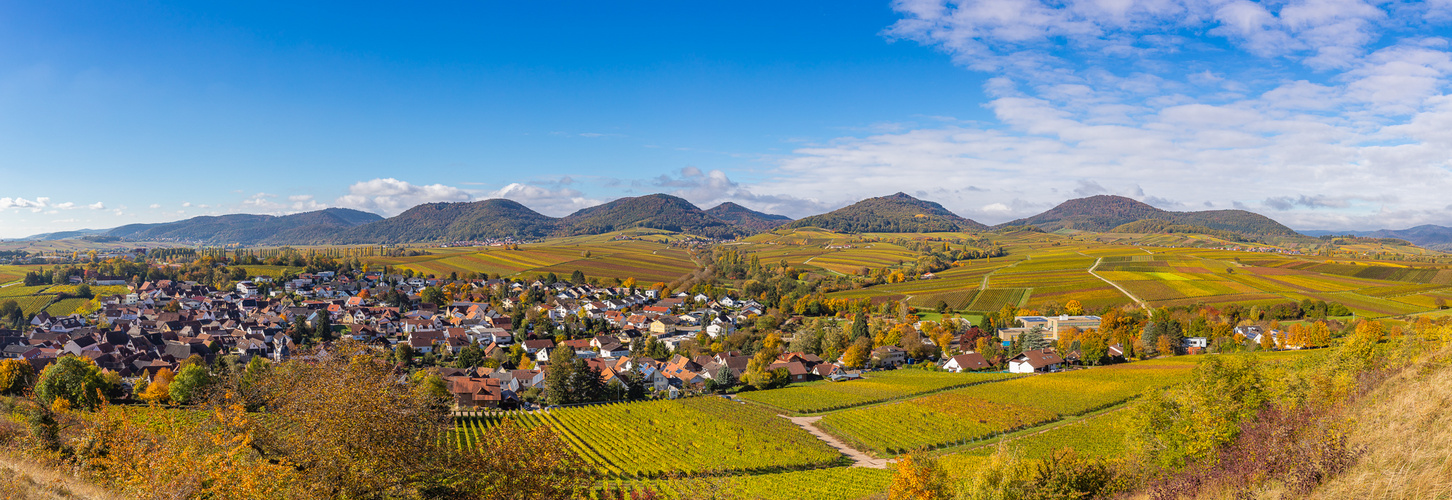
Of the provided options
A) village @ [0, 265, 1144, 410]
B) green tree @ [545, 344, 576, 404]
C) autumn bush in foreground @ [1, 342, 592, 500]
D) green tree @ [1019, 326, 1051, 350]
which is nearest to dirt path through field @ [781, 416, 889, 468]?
village @ [0, 265, 1144, 410]

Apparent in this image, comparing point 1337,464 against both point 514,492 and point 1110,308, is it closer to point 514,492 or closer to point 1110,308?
point 514,492

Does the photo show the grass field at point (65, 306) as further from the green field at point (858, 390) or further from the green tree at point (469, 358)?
the green field at point (858, 390)

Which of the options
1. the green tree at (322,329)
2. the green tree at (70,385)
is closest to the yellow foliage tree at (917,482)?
the green tree at (70,385)

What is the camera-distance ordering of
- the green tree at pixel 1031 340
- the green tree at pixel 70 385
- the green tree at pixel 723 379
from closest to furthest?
the green tree at pixel 70 385 → the green tree at pixel 723 379 → the green tree at pixel 1031 340

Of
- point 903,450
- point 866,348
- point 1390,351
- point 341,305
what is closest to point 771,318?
point 866,348

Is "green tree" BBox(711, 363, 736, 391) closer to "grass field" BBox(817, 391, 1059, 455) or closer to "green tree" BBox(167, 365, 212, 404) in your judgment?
"grass field" BBox(817, 391, 1059, 455)

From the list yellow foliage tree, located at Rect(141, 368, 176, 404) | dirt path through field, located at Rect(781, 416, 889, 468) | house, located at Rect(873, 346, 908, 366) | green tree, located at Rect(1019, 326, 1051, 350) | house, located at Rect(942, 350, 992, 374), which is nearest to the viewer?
dirt path through field, located at Rect(781, 416, 889, 468)

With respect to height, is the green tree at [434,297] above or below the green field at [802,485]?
above
